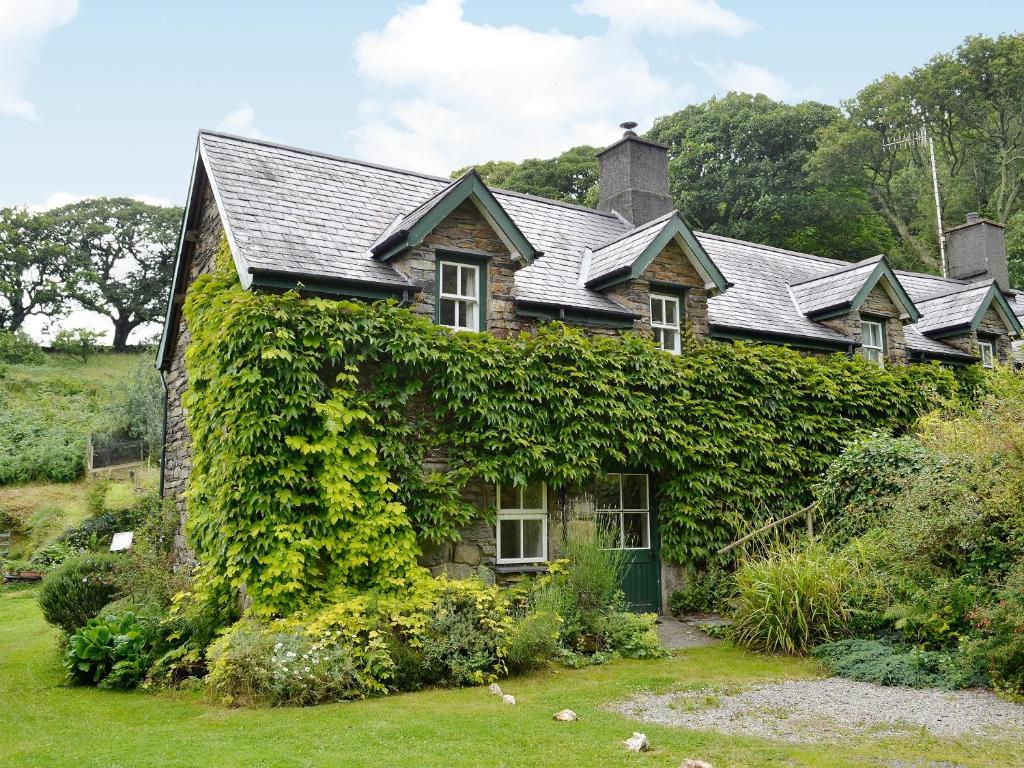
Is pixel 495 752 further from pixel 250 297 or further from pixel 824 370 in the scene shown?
pixel 824 370

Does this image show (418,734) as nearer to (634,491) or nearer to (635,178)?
(634,491)

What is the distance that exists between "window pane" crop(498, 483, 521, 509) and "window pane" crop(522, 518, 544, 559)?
1.07 feet

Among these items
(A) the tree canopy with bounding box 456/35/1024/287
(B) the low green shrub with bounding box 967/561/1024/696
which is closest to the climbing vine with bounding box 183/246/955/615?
(B) the low green shrub with bounding box 967/561/1024/696

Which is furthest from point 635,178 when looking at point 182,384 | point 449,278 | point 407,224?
point 182,384

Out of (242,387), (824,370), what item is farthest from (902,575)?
(242,387)

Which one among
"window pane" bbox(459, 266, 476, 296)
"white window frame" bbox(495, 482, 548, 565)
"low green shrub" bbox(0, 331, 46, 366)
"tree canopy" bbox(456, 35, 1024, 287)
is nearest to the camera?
"white window frame" bbox(495, 482, 548, 565)

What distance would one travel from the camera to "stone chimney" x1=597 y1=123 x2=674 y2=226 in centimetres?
1823

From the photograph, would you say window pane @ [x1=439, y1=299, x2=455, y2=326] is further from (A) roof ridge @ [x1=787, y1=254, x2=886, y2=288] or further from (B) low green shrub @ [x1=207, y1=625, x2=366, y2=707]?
(A) roof ridge @ [x1=787, y1=254, x2=886, y2=288]

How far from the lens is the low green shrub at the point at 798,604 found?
10383mm

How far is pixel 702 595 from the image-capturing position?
13328 mm

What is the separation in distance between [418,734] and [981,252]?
23675mm

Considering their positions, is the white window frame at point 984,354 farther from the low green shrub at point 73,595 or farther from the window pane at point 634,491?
the low green shrub at point 73,595

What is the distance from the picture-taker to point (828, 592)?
1042 cm

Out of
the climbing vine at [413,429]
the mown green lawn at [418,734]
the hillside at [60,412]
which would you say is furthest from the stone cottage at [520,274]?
the hillside at [60,412]
